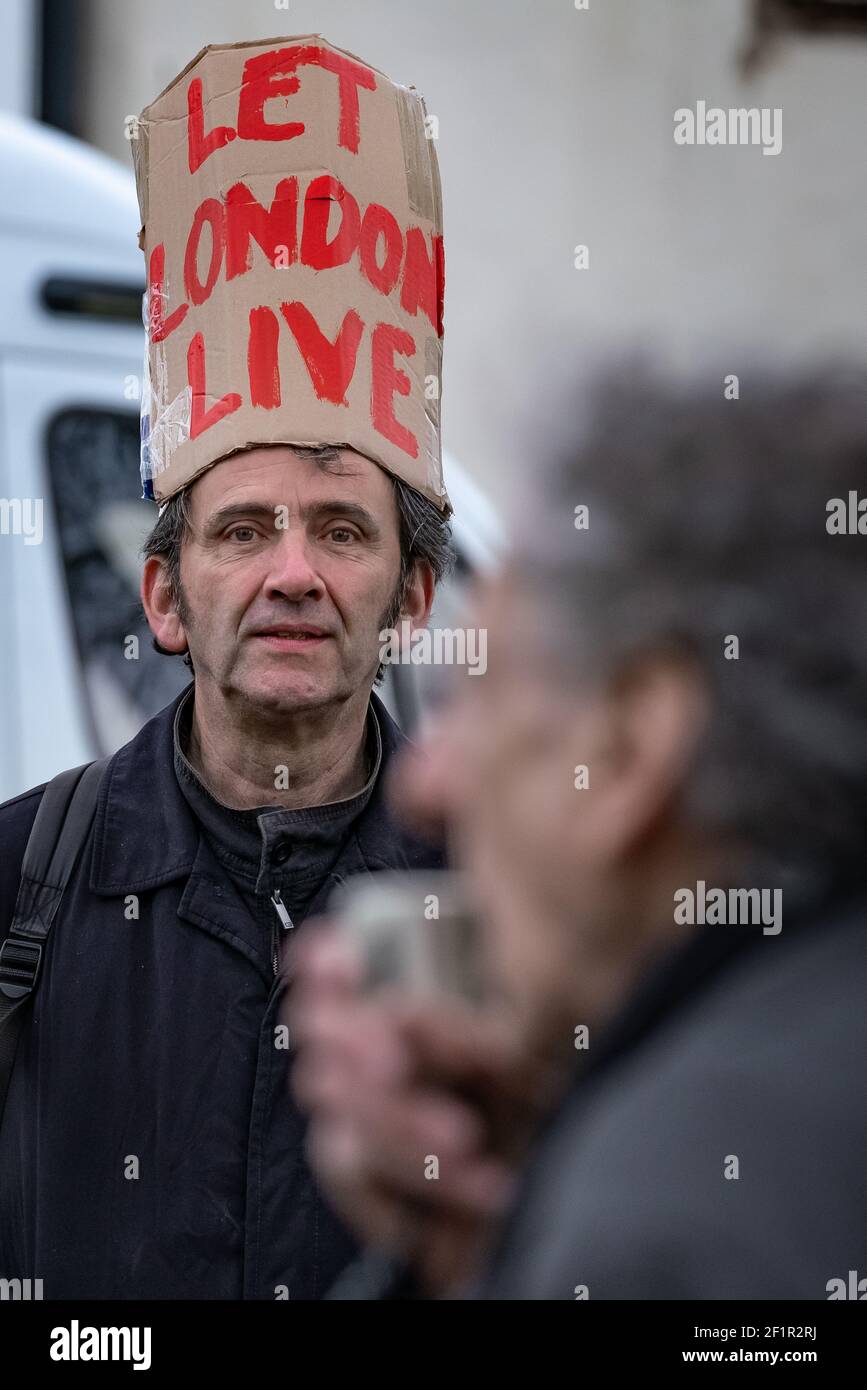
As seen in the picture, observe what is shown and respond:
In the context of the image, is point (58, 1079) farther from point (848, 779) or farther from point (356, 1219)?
point (848, 779)

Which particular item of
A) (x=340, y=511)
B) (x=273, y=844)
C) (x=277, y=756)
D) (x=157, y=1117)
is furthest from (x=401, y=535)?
(x=157, y=1117)

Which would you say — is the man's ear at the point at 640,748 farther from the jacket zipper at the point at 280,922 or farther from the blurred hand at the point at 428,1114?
the jacket zipper at the point at 280,922

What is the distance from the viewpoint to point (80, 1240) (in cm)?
179

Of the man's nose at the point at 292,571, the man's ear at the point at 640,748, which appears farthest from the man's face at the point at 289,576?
the man's ear at the point at 640,748

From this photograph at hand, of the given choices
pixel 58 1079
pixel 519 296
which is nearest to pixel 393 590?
pixel 58 1079

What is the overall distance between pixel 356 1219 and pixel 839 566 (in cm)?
95

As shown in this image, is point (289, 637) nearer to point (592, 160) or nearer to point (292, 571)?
point (292, 571)

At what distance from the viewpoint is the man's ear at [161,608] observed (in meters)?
2.01

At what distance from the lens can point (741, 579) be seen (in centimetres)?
99

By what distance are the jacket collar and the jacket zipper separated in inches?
4.1

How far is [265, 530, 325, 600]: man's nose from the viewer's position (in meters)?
1.87

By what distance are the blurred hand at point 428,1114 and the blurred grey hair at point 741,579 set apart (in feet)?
1.10

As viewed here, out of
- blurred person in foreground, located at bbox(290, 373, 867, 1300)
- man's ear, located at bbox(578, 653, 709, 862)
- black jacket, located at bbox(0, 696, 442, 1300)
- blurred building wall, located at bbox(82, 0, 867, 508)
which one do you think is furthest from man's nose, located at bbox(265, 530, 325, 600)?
blurred building wall, located at bbox(82, 0, 867, 508)

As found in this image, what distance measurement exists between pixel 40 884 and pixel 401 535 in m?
0.57
